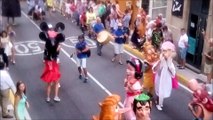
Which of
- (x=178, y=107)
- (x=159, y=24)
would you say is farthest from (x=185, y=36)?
(x=178, y=107)

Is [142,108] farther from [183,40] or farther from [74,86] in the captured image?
[183,40]

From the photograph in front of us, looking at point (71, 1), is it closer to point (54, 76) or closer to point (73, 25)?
point (73, 25)

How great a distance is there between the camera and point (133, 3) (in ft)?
78.5

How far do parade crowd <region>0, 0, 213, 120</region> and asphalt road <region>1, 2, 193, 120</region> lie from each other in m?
0.35

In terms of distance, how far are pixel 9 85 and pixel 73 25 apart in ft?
45.9

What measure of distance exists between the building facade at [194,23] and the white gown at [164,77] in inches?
193

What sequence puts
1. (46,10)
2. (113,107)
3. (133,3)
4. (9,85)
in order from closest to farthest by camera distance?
(113,107), (9,85), (133,3), (46,10)

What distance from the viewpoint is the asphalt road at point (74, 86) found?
39.6 feet

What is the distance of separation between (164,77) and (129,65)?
269cm

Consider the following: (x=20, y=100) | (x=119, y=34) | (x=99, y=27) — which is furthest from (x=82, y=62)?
(x=20, y=100)

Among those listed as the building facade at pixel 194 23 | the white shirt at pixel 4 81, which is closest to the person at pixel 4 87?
the white shirt at pixel 4 81

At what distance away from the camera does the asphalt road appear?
1206 centimetres

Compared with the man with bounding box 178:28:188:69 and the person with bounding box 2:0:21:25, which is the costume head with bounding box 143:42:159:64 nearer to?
the man with bounding box 178:28:188:69

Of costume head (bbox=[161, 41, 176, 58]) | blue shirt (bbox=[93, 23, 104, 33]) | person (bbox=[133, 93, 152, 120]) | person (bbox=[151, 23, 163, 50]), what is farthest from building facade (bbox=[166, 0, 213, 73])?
person (bbox=[133, 93, 152, 120])
